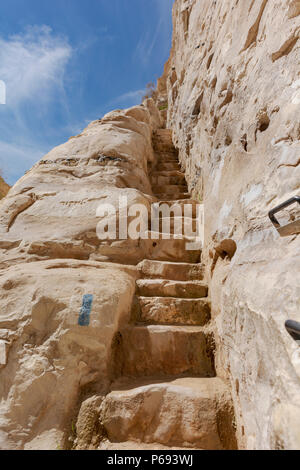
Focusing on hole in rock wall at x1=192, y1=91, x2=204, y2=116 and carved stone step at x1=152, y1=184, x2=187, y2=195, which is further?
carved stone step at x1=152, y1=184, x2=187, y2=195

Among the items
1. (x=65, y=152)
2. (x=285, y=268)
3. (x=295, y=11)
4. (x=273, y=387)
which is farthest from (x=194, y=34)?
(x=273, y=387)

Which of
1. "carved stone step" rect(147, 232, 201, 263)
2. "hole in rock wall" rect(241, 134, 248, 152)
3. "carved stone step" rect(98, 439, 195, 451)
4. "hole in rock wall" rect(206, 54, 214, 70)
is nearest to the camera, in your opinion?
"carved stone step" rect(98, 439, 195, 451)

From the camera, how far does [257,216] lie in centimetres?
145

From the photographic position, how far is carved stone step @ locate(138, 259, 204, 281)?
2.41m

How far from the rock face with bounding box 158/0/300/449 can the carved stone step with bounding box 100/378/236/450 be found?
11 centimetres

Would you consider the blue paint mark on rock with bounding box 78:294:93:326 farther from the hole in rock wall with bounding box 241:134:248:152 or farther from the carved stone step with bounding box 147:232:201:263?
the hole in rock wall with bounding box 241:134:248:152

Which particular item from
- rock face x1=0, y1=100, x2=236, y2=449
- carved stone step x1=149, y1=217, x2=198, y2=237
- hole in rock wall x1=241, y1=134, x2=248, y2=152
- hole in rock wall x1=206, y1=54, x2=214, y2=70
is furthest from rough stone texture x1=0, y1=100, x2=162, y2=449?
hole in rock wall x1=206, y1=54, x2=214, y2=70

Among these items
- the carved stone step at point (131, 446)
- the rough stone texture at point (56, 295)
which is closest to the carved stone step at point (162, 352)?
the rough stone texture at point (56, 295)

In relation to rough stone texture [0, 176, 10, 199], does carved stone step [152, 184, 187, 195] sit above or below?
below

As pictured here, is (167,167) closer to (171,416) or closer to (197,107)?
(197,107)

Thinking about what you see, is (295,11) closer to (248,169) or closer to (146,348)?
(248,169)

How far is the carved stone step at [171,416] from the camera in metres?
1.28

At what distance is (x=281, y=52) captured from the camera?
1686 millimetres

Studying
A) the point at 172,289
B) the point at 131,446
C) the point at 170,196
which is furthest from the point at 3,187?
the point at 131,446
